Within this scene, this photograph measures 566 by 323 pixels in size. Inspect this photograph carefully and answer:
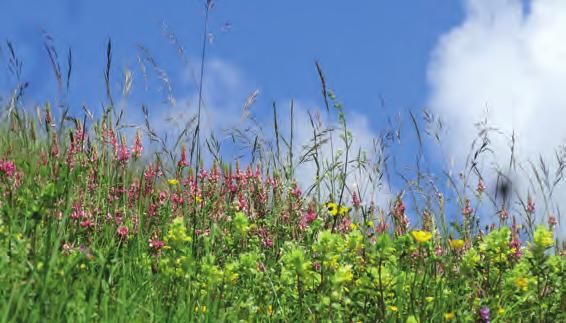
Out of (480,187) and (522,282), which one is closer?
(522,282)

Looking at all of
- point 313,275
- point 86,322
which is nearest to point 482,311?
point 313,275

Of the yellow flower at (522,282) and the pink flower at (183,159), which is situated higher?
the pink flower at (183,159)

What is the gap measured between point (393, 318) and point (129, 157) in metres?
2.33

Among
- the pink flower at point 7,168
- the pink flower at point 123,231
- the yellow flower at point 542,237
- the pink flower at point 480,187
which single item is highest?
the pink flower at point 480,187

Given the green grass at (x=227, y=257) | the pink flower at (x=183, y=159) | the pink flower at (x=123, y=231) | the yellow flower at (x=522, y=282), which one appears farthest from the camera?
the pink flower at (x=183, y=159)

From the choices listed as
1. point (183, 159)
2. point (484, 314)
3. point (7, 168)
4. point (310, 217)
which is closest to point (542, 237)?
point (484, 314)

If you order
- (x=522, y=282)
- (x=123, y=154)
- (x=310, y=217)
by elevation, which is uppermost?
(x=123, y=154)

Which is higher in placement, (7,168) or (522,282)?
(7,168)

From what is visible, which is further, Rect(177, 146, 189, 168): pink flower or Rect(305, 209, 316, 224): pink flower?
Rect(177, 146, 189, 168): pink flower

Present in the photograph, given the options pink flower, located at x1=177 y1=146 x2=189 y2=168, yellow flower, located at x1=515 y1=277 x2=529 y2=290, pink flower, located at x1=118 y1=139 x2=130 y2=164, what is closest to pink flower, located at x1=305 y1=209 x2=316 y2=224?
pink flower, located at x1=177 y1=146 x2=189 y2=168

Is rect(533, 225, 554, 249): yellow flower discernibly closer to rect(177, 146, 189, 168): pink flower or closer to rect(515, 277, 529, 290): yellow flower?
rect(515, 277, 529, 290): yellow flower

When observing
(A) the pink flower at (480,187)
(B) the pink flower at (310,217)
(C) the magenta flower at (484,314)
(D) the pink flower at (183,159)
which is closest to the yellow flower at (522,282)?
(C) the magenta flower at (484,314)

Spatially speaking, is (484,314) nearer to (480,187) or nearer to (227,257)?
(227,257)

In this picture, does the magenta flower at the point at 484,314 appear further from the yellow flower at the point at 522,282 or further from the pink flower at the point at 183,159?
the pink flower at the point at 183,159
